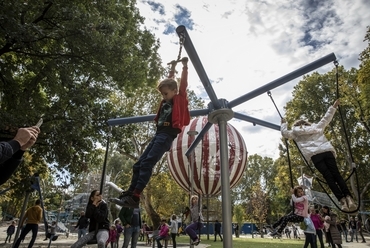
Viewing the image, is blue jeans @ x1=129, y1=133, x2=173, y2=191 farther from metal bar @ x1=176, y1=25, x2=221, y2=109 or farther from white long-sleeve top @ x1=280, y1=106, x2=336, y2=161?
white long-sleeve top @ x1=280, y1=106, x2=336, y2=161

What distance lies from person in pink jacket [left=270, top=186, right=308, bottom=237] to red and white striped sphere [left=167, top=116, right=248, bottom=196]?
5101 millimetres

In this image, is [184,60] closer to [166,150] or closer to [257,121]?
[166,150]

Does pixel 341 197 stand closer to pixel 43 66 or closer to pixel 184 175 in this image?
pixel 184 175

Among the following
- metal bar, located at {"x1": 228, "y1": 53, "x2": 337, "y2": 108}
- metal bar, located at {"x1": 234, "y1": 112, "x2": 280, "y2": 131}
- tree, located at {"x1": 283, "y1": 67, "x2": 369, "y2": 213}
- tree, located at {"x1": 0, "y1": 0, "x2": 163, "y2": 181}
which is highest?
tree, located at {"x1": 283, "y1": 67, "x2": 369, "y2": 213}

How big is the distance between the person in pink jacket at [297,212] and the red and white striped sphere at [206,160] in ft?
16.7

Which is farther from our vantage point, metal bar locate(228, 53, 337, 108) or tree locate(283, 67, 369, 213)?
tree locate(283, 67, 369, 213)

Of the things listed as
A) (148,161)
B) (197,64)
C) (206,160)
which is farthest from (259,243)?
(148,161)

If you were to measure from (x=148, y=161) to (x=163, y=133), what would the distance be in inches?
18.7

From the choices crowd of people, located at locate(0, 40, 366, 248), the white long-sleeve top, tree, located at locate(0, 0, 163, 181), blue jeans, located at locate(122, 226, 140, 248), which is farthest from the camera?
blue jeans, located at locate(122, 226, 140, 248)

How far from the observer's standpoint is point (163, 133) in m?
3.88

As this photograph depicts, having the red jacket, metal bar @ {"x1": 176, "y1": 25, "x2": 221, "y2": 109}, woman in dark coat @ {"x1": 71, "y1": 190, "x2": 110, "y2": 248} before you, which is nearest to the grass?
woman in dark coat @ {"x1": 71, "y1": 190, "x2": 110, "y2": 248}

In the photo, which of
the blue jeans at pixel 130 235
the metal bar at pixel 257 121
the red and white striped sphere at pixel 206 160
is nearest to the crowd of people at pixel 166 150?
the metal bar at pixel 257 121

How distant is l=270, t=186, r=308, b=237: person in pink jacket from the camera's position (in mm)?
7156

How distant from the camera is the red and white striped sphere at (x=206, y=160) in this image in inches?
496
